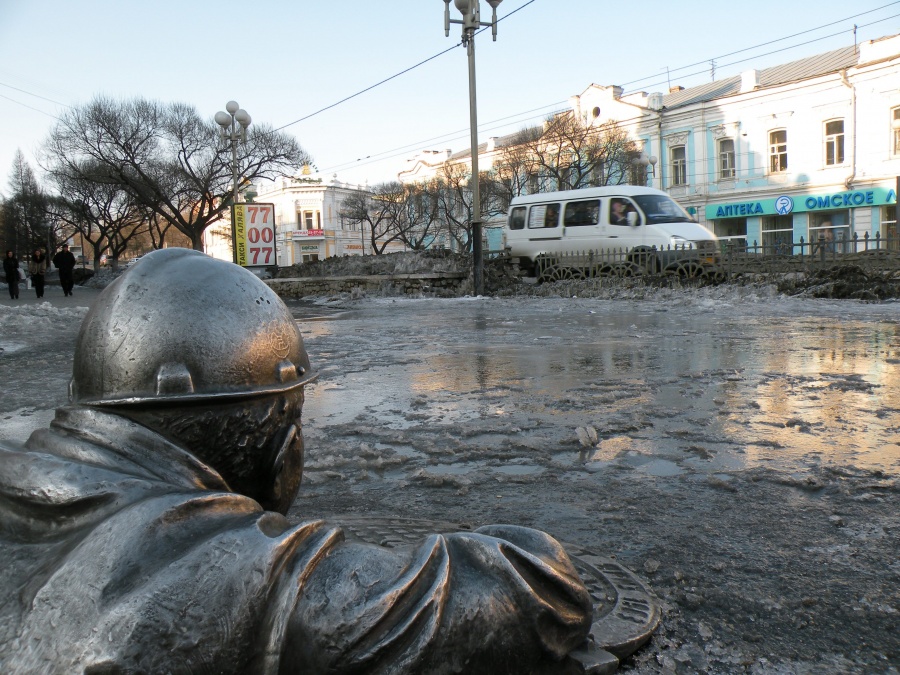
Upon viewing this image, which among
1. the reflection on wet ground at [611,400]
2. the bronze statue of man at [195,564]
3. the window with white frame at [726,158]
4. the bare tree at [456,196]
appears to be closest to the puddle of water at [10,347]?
the reflection on wet ground at [611,400]

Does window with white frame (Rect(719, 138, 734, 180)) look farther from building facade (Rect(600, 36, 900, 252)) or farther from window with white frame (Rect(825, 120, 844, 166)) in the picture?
window with white frame (Rect(825, 120, 844, 166))

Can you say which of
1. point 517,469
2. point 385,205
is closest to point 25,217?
point 385,205

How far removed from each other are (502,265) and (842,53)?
82.8 ft

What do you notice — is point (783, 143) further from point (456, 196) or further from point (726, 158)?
point (456, 196)

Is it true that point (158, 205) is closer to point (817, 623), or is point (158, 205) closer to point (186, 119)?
point (186, 119)

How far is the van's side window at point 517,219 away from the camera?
20.4m

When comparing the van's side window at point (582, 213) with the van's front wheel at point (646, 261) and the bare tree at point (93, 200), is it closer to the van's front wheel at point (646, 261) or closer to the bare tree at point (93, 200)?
the van's front wheel at point (646, 261)

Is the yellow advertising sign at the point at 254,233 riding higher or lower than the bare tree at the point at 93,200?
lower

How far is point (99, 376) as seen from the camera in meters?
1.47

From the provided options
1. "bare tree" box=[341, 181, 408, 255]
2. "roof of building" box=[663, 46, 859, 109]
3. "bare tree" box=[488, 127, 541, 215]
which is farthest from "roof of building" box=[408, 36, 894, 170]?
"bare tree" box=[341, 181, 408, 255]

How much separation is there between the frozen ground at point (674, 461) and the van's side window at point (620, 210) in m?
10.7

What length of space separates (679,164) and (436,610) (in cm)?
4031

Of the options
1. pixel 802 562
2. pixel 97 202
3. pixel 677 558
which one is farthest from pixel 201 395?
pixel 97 202

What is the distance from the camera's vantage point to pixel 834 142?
106 ft
